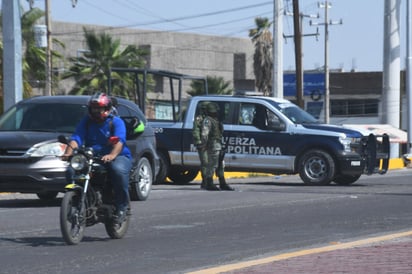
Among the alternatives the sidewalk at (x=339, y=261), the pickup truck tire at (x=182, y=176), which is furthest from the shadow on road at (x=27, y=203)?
the sidewalk at (x=339, y=261)

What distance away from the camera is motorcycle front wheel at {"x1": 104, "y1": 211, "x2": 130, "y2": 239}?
11273 millimetres

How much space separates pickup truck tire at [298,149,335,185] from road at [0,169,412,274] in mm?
1887

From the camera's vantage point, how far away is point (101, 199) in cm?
1116

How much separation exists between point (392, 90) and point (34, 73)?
15.7m

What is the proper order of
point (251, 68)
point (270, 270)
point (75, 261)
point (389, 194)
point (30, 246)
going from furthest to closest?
point (251, 68), point (389, 194), point (30, 246), point (75, 261), point (270, 270)

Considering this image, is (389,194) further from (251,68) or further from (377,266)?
(251,68)

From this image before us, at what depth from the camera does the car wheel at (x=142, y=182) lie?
660 inches

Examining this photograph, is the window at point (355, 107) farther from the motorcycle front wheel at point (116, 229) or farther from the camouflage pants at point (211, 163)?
the motorcycle front wheel at point (116, 229)

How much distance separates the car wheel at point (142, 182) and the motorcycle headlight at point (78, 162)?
5.75 m

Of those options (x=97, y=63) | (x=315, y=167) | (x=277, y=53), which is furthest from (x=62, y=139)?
(x=97, y=63)

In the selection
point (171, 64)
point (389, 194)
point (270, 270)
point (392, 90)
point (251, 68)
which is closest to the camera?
point (270, 270)

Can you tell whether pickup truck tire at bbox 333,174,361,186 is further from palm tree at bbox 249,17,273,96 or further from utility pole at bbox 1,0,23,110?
palm tree at bbox 249,17,273,96

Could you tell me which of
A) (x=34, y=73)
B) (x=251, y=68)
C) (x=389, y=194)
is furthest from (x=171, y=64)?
(x=389, y=194)

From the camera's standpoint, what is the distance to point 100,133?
1120 cm
